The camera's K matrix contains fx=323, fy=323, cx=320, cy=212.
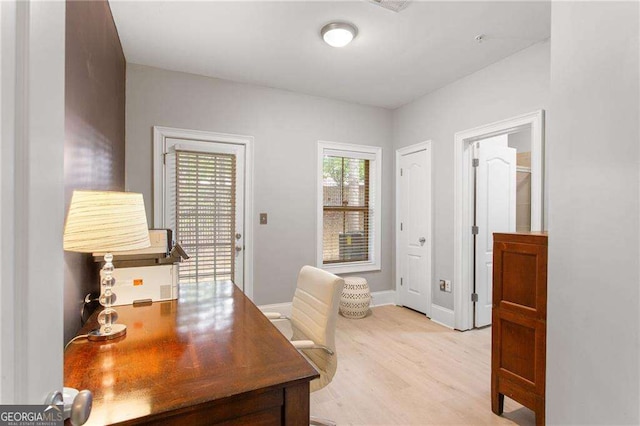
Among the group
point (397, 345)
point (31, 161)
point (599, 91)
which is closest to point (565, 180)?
point (599, 91)

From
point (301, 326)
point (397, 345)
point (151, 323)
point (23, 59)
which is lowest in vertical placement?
point (397, 345)

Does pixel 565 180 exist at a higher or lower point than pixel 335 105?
lower

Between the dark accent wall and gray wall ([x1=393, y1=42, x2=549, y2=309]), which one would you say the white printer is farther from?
gray wall ([x1=393, y1=42, x2=549, y2=309])

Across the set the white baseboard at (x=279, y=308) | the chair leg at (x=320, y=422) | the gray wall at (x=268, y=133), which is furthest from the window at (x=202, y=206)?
the chair leg at (x=320, y=422)

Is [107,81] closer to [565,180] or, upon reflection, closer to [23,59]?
[23,59]

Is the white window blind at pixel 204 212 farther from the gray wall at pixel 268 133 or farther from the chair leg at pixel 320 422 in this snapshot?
the chair leg at pixel 320 422

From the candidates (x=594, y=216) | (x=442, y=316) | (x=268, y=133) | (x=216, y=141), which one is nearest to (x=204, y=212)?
(x=216, y=141)

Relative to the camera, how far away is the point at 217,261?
11.2 feet

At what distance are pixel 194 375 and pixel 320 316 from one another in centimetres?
80

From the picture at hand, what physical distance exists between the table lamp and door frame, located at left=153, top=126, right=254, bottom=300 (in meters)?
2.08

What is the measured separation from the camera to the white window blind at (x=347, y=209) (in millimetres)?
4031

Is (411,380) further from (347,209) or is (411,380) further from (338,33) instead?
(338,33)

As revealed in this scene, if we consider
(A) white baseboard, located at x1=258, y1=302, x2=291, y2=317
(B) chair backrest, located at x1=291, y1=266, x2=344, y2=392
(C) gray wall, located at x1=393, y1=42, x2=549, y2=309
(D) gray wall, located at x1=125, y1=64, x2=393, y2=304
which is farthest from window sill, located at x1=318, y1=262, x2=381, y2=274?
(B) chair backrest, located at x1=291, y1=266, x2=344, y2=392

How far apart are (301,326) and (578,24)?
1.87 metres
